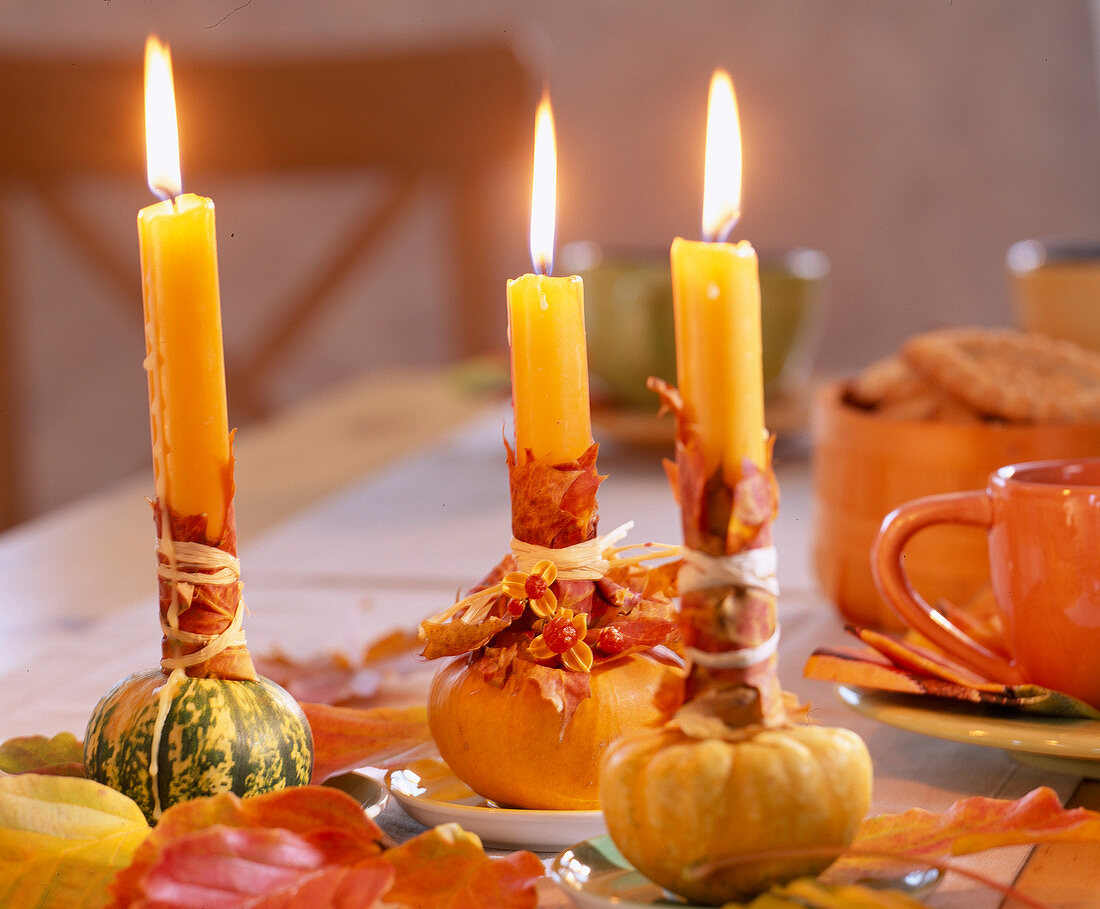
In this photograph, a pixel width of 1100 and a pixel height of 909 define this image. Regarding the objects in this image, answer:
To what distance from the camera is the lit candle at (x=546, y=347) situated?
299 mm

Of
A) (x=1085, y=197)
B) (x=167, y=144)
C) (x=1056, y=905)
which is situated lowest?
(x=1056, y=905)

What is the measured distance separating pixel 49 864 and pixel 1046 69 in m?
2.06

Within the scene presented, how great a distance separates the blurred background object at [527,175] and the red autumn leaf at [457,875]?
5.19ft

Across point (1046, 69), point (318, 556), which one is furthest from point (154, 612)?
point (1046, 69)

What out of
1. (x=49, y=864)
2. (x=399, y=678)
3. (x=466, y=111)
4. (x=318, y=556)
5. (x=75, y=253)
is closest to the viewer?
(x=49, y=864)

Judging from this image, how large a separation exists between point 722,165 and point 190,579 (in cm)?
14

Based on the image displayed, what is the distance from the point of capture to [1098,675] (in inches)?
14.7

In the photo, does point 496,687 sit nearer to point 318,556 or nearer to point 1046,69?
point 318,556

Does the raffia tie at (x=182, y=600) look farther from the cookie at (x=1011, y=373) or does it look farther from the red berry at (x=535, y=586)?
the cookie at (x=1011, y=373)

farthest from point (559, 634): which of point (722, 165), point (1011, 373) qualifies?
point (1011, 373)

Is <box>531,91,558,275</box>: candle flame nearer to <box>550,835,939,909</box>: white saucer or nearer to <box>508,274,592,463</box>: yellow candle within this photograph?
<box>508,274,592,463</box>: yellow candle

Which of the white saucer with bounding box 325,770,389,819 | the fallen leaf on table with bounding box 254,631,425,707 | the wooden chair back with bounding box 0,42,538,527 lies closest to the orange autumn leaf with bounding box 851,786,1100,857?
the white saucer with bounding box 325,770,389,819

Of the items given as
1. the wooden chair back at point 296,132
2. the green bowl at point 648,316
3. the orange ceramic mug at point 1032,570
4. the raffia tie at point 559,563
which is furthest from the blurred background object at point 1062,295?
the wooden chair back at point 296,132

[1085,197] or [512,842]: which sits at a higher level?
[1085,197]
